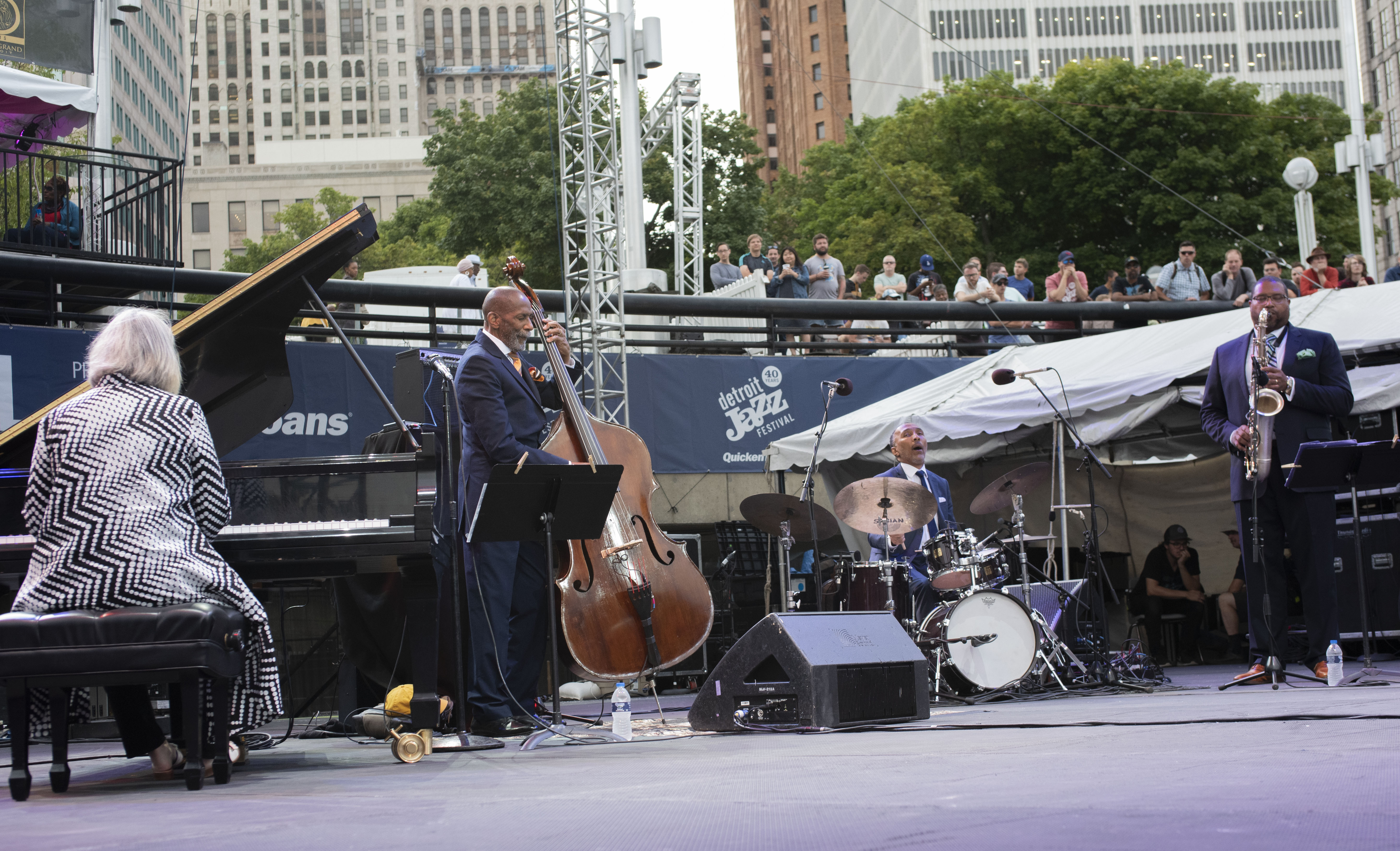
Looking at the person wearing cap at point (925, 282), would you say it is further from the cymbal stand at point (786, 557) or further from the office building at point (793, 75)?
the office building at point (793, 75)

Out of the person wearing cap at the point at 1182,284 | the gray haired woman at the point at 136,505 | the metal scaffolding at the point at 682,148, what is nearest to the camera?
the gray haired woman at the point at 136,505

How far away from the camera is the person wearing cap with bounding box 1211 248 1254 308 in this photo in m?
14.7

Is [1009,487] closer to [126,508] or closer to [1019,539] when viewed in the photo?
[1019,539]

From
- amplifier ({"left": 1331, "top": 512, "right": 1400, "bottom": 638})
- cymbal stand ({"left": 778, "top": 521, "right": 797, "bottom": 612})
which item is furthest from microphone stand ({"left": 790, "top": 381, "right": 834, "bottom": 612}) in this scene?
amplifier ({"left": 1331, "top": 512, "right": 1400, "bottom": 638})

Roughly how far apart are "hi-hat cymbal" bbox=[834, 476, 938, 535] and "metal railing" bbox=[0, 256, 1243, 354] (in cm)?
346

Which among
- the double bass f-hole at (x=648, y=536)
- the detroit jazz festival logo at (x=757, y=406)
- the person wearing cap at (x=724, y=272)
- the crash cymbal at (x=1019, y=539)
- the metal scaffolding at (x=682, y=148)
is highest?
the metal scaffolding at (x=682, y=148)

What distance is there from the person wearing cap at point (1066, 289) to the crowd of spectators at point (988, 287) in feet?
0.05

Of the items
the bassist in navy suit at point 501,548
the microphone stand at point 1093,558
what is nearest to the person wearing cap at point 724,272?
the microphone stand at point 1093,558

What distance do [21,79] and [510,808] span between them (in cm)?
1261

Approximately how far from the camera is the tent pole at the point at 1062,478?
341 inches

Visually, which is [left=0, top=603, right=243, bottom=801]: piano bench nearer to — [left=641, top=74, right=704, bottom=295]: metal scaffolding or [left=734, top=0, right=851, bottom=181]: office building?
[left=641, top=74, right=704, bottom=295]: metal scaffolding

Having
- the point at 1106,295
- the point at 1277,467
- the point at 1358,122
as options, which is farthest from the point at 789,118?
the point at 1277,467

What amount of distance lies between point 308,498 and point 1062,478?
538 centimetres

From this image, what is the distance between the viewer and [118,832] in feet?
9.27
